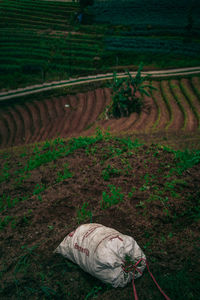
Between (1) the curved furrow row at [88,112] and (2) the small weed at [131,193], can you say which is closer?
(2) the small weed at [131,193]

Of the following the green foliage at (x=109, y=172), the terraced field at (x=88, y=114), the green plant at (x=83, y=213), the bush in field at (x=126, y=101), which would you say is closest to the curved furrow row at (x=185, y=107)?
the terraced field at (x=88, y=114)

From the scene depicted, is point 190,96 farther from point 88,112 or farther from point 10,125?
point 10,125

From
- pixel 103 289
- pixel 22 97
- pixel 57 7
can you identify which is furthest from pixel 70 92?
pixel 103 289

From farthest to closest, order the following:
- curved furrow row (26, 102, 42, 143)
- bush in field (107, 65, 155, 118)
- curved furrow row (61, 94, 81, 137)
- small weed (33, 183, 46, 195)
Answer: bush in field (107, 65, 155, 118), curved furrow row (61, 94, 81, 137), curved furrow row (26, 102, 42, 143), small weed (33, 183, 46, 195)

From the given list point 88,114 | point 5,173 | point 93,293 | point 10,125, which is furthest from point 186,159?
point 10,125

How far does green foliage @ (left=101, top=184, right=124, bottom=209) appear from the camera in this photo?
5.12m

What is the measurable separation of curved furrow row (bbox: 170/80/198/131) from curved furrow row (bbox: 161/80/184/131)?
23cm

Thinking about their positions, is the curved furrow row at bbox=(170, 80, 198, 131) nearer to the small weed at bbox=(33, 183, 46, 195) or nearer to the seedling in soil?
the small weed at bbox=(33, 183, 46, 195)

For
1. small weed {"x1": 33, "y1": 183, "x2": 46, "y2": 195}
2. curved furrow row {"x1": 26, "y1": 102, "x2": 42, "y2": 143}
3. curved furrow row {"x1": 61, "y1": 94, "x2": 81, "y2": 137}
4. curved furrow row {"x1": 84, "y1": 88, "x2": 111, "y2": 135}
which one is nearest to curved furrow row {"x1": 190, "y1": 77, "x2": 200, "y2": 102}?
curved furrow row {"x1": 84, "y1": 88, "x2": 111, "y2": 135}

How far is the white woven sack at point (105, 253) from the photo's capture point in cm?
328

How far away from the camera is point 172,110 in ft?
51.4

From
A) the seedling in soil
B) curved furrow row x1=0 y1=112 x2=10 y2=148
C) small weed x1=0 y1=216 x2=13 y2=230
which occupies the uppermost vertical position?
curved furrow row x1=0 y1=112 x2=10 y2=148

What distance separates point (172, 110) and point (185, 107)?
914 mm

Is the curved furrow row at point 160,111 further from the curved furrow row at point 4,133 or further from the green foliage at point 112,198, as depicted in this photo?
the curved furrow row at point 4,133
